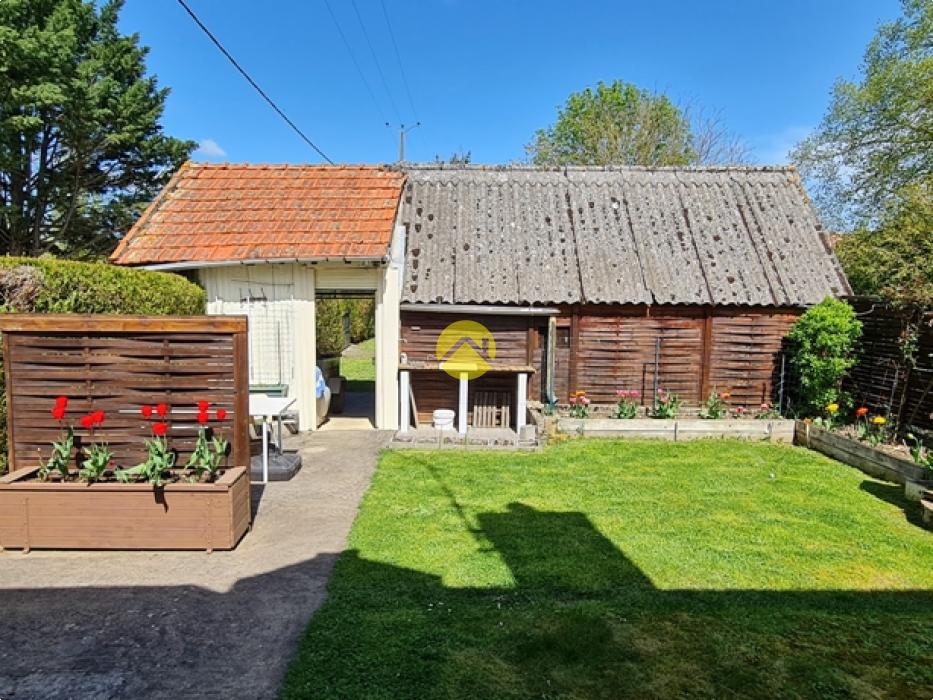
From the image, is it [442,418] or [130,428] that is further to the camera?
Answer: [442,418]

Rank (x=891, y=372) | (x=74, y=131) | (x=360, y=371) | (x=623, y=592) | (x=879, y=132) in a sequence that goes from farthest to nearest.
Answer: (x=74, y=131)
(x=360, y=371)
(x=879, y=132)
(x=891, y=372)
(x=623, y=592)

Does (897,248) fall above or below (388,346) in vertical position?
above

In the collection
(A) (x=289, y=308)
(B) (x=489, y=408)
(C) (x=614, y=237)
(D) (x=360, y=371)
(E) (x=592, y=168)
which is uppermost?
(E) (x=592, y=168)

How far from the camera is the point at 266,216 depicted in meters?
9.80

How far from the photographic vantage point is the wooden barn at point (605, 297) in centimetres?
968

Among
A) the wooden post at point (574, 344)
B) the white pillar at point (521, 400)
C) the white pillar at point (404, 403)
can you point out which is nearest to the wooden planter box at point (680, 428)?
the white pillar at point (521, 400)

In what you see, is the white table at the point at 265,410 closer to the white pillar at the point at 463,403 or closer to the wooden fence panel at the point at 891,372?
the white pillar at the point at 463,403

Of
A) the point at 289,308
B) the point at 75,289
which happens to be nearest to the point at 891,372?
the point at 289,308

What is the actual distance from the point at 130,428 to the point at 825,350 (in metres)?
10.2

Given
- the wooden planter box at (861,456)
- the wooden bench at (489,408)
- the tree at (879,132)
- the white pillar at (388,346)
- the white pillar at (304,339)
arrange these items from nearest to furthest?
the wooden planter box at (861,456)
the white pillar at (304,339)
the white pillar at (388,346)
the wooden bench at (489,408)
the tree at (879,132)

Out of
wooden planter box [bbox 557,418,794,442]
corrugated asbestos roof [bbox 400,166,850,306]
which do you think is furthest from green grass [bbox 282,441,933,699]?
corrugated asbestos roof [bbox 400,166,850,306]

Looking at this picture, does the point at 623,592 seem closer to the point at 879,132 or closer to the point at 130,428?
the point at 130,428

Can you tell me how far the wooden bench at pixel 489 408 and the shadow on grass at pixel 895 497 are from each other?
5307 millimetres

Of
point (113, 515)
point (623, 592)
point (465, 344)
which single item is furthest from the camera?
point (465, 344)
